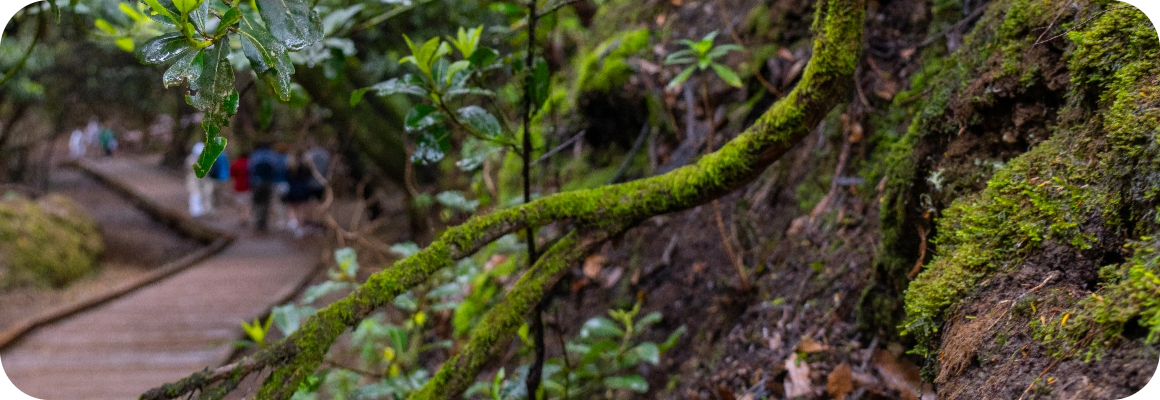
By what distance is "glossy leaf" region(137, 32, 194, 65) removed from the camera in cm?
126

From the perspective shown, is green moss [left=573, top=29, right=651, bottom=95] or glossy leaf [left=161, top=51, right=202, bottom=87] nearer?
glossy leaf [left=161, top=51, right=202, bottom=87]

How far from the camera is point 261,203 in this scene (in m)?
11.5

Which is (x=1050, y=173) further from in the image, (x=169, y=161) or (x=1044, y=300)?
(x=169, y=161)

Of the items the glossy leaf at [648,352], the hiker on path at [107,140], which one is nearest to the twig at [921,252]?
the glossy leaf at [648,352]

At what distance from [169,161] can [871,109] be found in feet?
74.7

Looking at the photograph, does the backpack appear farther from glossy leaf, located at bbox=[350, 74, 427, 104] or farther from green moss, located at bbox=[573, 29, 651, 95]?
glossy leaf, located at bbox=[350, 74, 427, 104]

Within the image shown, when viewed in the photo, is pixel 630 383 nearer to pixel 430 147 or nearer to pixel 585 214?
pixel 585 214

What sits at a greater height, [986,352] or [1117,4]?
[1117,4]

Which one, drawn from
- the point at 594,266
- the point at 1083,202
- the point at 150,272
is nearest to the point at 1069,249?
the point at 1083,202

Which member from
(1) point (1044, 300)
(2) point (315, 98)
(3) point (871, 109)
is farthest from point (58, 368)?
(1) point (1044, 300)

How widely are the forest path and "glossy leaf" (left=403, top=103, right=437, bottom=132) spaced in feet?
9.83

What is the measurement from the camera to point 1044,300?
1.21m

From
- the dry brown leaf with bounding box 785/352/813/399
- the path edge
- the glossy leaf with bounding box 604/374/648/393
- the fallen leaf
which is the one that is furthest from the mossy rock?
Result: the dry brown leaf with bounding box 785/352/813/399

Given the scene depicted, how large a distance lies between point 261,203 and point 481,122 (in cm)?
1098
